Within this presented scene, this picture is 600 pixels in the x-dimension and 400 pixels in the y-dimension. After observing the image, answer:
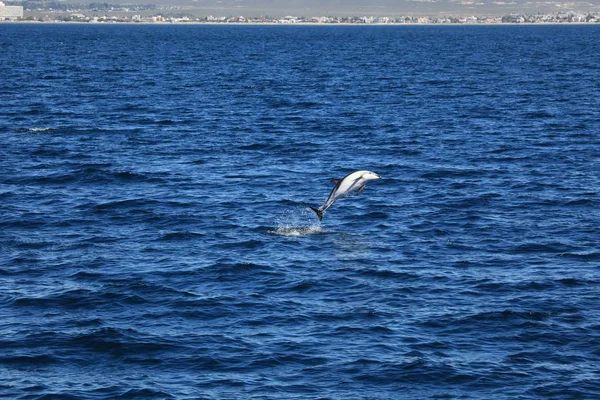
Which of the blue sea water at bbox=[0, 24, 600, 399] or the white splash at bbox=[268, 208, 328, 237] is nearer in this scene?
the blue sea water at bbox=[0, 24, 600, 399]

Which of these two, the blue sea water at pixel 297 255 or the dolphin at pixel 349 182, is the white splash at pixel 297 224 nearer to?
the blue sea water at pixel 297 255

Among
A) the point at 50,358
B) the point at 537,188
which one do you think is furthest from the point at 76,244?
the point at 537,188

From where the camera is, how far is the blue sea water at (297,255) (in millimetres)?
26500

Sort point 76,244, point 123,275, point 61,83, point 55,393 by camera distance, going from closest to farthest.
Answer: point 55,393 < point 123,275 < point 76,244 < point 61,83

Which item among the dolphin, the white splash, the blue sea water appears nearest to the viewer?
Result: the blue sea water

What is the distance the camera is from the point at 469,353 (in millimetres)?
27562

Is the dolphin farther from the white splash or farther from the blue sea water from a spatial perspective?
the white splash

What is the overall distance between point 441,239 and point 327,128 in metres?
33.1

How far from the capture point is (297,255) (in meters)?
37.2

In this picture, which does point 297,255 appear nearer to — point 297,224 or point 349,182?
point 349,182

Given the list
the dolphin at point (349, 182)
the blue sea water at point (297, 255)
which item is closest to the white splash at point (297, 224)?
the blue sea water at point (297, 255)

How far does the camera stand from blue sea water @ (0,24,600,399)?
26500mm

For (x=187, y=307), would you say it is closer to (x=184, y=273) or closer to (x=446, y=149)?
(x=184, y=273)

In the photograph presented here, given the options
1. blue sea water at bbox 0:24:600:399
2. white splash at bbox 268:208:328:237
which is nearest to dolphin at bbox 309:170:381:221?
blue sea water at bbox 0:24:600:399
